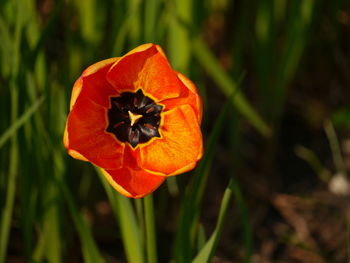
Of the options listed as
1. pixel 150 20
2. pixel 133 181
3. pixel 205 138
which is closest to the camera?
pixel 133 181

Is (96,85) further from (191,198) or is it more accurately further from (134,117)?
(191,198)

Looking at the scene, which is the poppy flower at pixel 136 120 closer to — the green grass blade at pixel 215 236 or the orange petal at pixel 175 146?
the orange petal at pixel 175 146

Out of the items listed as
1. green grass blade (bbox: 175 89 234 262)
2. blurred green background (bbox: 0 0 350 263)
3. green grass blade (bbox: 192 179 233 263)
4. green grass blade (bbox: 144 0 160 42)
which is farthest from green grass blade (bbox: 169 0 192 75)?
green grass blade (bbox: 192 179 233 263)

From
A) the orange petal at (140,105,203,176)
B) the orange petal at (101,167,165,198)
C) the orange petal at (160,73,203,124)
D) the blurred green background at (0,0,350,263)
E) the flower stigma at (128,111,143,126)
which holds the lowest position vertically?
the blurred green background at (0,0,350,263)

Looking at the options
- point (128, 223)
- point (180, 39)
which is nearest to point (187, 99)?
point (128, 223)

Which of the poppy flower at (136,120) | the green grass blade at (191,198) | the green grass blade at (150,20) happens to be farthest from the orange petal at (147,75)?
the green grass blade at (150,20)

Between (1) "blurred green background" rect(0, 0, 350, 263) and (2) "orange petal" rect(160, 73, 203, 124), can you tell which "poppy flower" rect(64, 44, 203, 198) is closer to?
(2) "orange petal" rect(160, 73, 203, 124)

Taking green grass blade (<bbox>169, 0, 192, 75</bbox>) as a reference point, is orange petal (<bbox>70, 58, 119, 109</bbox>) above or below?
above

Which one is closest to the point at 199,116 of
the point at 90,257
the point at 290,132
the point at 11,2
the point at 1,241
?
the point at 90,257
